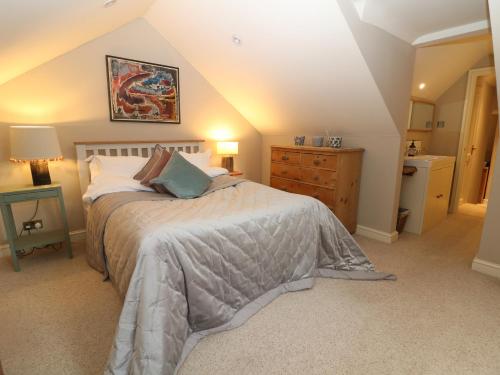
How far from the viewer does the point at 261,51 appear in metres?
2.61

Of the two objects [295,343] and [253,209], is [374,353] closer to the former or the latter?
[295,343]

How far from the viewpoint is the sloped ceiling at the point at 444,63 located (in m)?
3.08

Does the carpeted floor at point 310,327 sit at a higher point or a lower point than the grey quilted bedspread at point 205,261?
lower

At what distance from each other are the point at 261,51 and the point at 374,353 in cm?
253

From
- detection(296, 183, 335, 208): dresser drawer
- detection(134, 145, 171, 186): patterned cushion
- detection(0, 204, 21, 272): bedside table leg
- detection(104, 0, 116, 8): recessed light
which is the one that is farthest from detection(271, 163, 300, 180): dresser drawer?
detection(0, 204, 21, 272): bedside table leg

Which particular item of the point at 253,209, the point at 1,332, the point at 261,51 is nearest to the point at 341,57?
the point at 261,51

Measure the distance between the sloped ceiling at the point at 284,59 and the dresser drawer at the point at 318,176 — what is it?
601mm

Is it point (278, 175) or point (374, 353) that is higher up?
point (278, 175)

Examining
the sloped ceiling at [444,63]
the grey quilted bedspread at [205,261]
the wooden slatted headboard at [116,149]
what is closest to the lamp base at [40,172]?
the wooden slatted headboard at [116,149]

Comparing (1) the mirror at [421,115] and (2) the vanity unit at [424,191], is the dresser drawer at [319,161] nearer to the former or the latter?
(2) the vanity unit at [424,191]

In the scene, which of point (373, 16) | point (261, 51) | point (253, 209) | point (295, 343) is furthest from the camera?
point (261, 51)

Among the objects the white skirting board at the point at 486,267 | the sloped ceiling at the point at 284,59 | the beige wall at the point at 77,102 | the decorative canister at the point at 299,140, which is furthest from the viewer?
the decorative canister at the point at 299,140

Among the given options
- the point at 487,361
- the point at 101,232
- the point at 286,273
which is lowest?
the point at 487,361

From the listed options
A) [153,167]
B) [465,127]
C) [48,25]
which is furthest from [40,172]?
[465,127]
